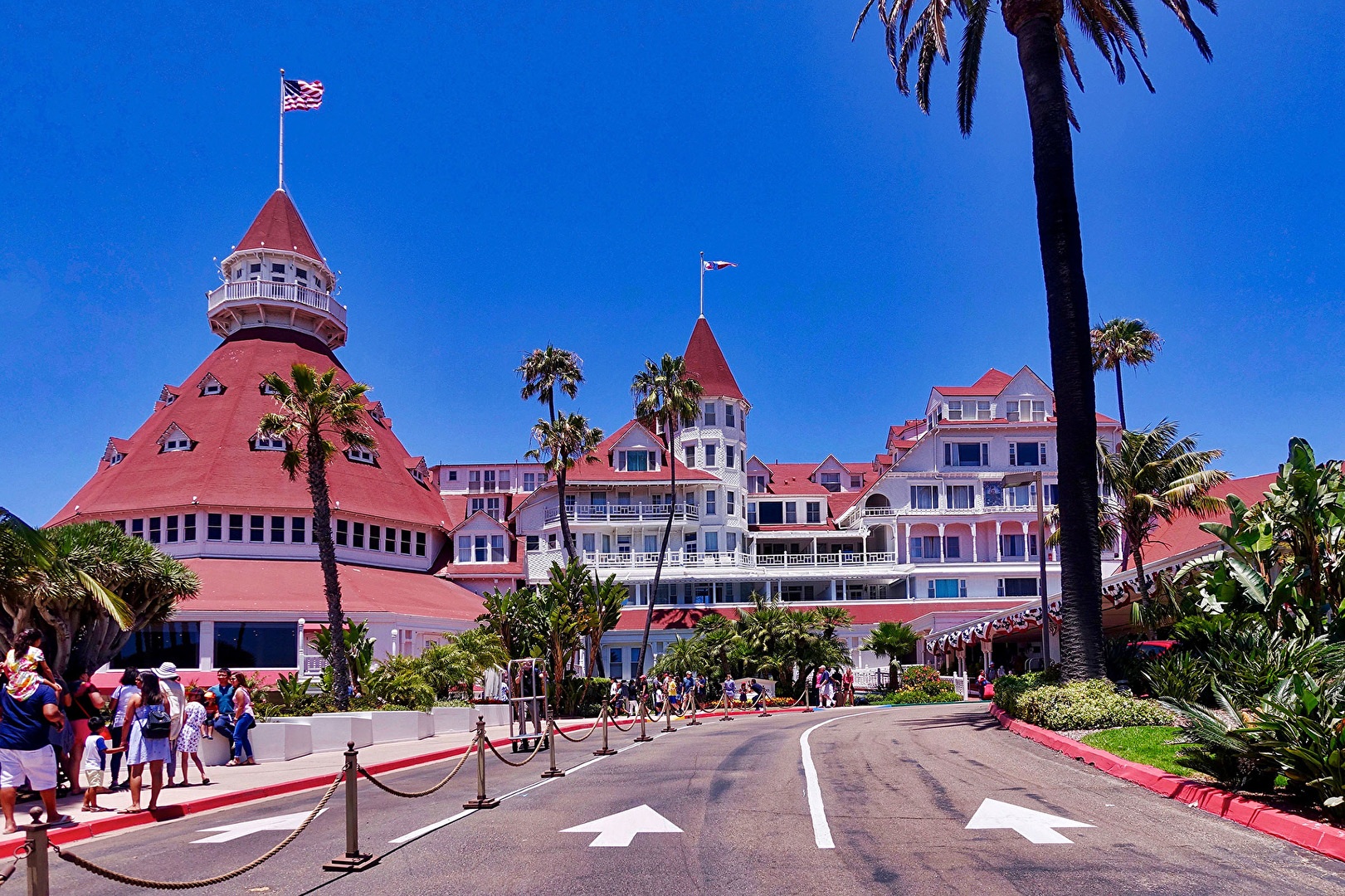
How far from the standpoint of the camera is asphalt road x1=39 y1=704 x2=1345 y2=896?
846cm

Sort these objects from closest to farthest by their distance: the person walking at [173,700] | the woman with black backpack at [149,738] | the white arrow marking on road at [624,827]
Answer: the white arrow marking on road at [624,827], the woman with black backpack at [149,738], the person walking at [173,700]

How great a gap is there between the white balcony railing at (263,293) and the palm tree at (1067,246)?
143ft

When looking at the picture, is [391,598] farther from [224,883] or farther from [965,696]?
[224,883]

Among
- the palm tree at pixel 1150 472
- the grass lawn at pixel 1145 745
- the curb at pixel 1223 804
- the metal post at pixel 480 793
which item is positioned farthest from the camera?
the palm tree at pixel 1150 472

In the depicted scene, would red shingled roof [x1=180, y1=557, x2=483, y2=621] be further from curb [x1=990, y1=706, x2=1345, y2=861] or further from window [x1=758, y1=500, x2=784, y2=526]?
curb [x1=990, y1=706, x2=1345, y2=861]

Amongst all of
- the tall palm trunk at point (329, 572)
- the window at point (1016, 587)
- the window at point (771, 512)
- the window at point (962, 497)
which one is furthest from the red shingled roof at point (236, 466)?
the window at point (1016, 587)

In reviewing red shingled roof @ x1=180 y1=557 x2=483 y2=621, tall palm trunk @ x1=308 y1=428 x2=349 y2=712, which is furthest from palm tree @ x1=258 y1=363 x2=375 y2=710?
red shingled roof @ x1=180 y1=557 x2=483 y2=621

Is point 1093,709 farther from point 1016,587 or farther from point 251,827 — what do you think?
point 1016,587

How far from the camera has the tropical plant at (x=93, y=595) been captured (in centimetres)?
2875

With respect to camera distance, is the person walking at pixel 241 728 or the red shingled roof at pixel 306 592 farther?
the red shingled roof at pixel 306 592

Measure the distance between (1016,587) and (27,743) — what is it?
59950mm

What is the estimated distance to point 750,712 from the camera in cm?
4194

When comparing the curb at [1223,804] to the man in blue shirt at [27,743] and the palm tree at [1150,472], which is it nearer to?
the man in blue shirt at [27,743]

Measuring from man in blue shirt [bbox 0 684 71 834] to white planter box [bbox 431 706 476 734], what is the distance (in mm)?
19663
